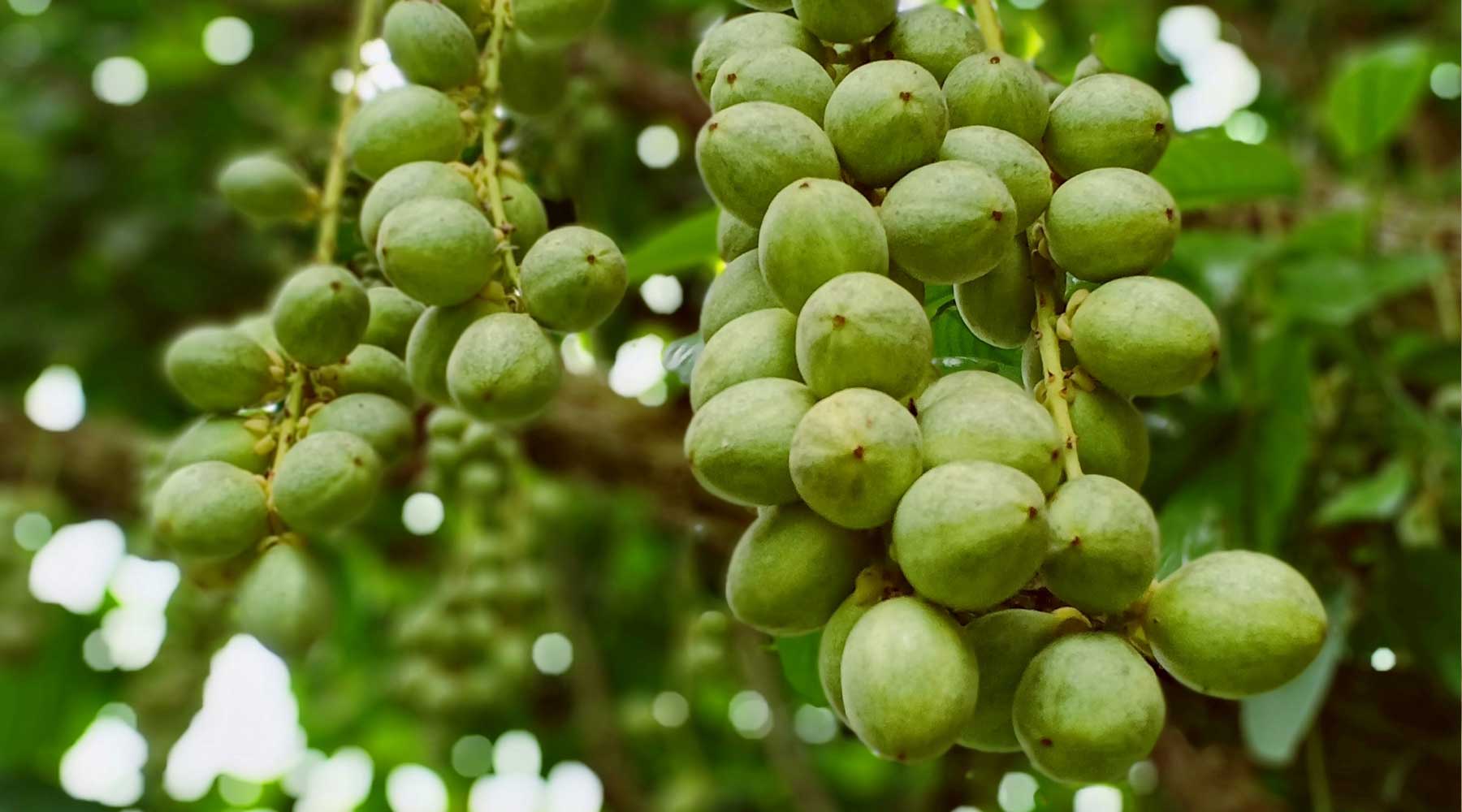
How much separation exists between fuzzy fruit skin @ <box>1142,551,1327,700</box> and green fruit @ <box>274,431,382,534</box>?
457 millimetres

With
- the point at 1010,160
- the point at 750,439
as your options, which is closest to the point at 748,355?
the point at 750,439

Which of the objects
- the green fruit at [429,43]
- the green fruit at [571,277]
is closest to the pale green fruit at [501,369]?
the green fruit at [571,277]

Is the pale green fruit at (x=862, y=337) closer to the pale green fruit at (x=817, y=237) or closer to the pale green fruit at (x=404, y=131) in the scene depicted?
the pale green fruit at (x=817, y=237)

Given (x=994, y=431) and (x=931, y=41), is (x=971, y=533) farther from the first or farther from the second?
(x=931, y=41)

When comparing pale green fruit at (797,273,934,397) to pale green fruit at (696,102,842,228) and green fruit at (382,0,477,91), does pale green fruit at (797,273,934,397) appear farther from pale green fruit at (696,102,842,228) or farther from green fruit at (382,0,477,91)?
green fruit at (382,0,477,91)

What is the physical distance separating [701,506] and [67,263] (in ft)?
6.90

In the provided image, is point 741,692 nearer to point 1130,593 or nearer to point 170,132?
point 170,132

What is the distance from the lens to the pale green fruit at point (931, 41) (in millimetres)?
786

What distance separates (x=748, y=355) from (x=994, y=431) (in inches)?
5.4

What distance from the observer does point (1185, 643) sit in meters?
0.60

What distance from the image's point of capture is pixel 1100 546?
1.91 feet

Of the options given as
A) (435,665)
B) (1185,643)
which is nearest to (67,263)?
(435,665)

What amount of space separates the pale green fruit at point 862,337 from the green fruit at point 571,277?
16 centimetres

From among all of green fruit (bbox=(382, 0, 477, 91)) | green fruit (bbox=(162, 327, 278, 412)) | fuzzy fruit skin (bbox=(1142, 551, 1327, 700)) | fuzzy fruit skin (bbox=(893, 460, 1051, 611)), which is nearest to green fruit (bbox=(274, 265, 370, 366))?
green fruit (bbox=(162, 327, 278, 412))
